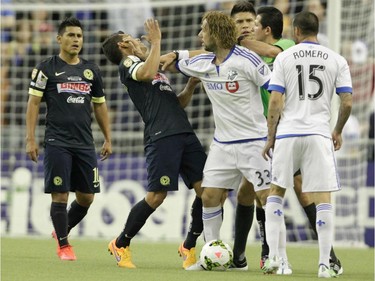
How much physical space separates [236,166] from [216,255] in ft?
2.38

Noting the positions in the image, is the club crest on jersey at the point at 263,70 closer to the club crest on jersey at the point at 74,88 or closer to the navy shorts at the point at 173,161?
the navy shorts at the point at 173,161

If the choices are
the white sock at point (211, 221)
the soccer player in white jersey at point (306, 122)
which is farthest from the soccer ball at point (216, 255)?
the soccer player in white jersey at point (306, 122)

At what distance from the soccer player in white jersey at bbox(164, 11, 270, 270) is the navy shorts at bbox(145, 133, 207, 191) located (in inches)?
11.2

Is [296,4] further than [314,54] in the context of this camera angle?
Yes

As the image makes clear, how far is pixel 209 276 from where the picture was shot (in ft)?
27.1

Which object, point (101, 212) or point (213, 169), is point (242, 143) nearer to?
point (213, 169)

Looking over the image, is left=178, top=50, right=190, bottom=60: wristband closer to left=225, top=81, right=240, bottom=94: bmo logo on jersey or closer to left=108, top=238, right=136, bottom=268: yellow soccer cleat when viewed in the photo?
left=225, top=81, right=240, bottom=94: bmo logo on jersey

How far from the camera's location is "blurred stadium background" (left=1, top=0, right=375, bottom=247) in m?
13.4

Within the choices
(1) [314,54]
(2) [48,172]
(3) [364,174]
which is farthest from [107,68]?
(1) [314,54]

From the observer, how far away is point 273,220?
27.2 ft

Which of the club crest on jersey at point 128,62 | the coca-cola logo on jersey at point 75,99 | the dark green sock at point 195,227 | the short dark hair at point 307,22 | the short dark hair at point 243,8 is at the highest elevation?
the short dark hair at point 243,8

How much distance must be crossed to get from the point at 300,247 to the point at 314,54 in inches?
198

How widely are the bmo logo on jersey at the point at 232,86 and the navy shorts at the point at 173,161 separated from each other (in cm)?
69

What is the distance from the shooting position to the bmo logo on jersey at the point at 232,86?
8.77 m
